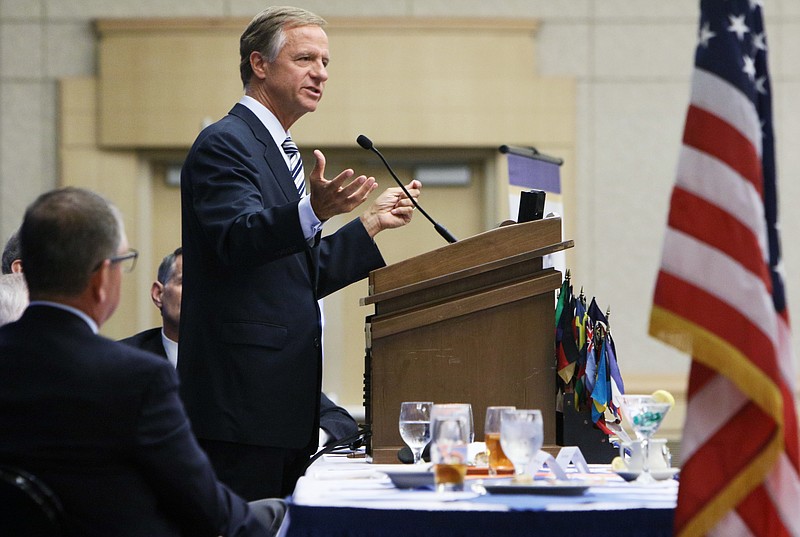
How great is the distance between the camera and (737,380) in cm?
192

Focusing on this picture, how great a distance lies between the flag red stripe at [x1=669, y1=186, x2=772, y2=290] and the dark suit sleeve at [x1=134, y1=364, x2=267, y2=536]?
2.95 ft

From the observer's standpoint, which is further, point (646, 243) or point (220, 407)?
point (646, 243)

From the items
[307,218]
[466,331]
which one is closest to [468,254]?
[466,331]

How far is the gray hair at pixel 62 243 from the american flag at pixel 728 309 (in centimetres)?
95

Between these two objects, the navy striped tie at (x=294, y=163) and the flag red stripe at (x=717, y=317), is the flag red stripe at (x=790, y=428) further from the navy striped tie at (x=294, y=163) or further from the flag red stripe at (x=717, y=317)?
the navy striped tie at (x=294, y=163)

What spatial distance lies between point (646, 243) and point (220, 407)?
4869mm

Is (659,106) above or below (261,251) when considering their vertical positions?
above

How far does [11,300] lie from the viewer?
9.73 feet

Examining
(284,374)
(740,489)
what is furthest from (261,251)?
(740,489)

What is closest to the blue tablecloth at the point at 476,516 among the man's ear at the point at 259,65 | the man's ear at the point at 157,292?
the man's ear at the point at 259,65

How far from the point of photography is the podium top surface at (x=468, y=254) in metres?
2.71

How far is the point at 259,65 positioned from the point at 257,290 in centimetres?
Result: 69

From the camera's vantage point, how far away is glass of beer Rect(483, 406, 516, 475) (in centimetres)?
226

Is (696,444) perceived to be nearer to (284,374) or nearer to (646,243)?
(284,374)
